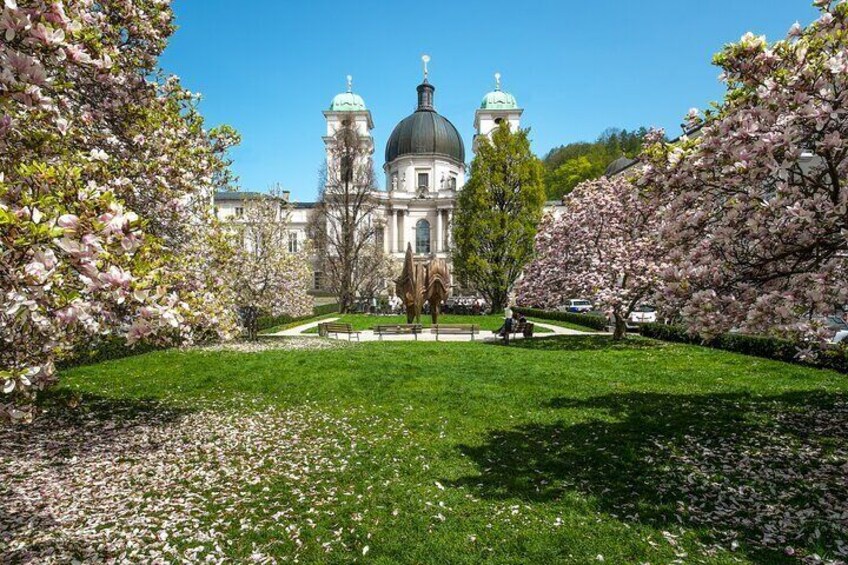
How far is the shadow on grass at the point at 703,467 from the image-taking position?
532 centimetres

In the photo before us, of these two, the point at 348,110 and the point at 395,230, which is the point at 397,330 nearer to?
the point at 395,230

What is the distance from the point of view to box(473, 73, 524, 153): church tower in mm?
79250

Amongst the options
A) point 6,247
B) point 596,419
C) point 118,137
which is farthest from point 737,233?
point 118,137

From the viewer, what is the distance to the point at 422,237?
7838 cm

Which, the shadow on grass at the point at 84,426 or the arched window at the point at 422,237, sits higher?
the arched window at the point at 422,237

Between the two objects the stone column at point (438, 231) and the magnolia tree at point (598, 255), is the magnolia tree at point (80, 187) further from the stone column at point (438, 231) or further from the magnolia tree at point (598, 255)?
the stone column at point (438, 231)

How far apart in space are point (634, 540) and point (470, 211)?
124 feet

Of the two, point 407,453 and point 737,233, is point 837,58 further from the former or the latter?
point 407,453

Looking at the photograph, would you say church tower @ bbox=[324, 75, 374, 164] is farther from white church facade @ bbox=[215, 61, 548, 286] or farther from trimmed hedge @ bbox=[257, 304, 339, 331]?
trimmed hedge @ bbox=[257, 304, 339, 331]

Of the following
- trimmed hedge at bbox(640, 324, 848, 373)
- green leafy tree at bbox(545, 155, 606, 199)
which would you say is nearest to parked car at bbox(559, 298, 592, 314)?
trimmed hedge at bbox(640, 324, 848, 373)

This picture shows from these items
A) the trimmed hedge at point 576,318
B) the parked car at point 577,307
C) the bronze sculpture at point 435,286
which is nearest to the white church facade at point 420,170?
the parked car at point 577,307

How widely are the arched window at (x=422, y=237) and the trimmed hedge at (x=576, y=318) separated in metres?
38.1

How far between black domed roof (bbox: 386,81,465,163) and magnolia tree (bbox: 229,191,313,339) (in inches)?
2192

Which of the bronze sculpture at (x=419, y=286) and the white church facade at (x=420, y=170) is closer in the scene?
the bronze sculpture at (x=419, y=286)
